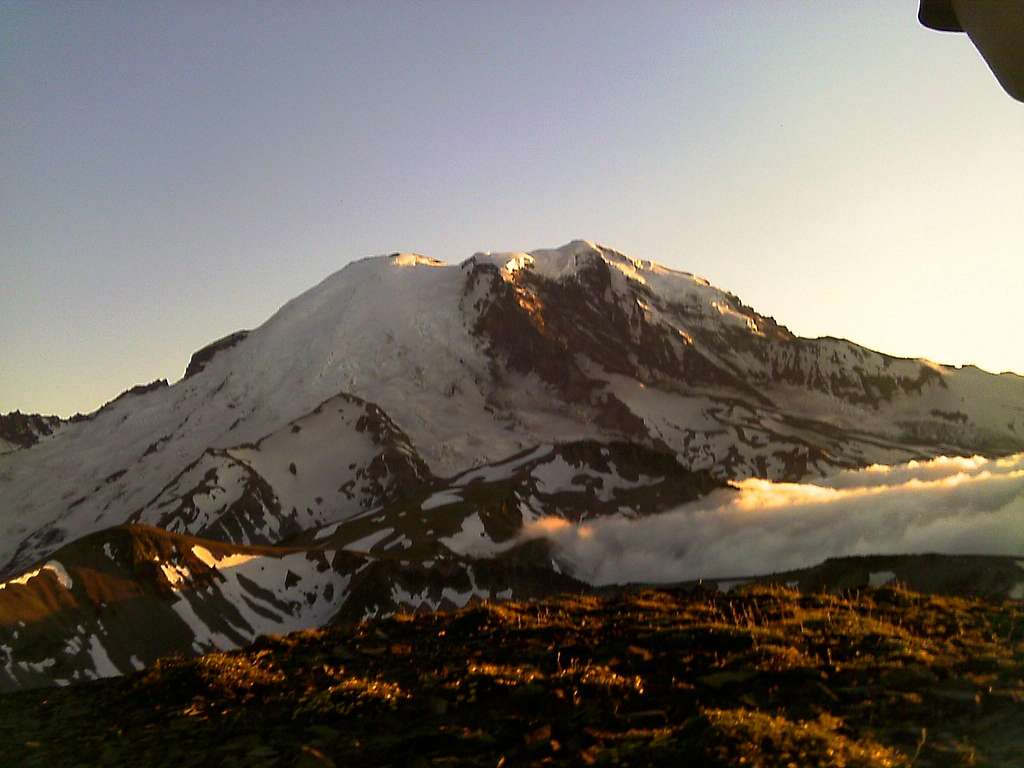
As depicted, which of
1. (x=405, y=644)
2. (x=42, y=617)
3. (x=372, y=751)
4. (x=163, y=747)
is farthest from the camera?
(x=42, y=617)

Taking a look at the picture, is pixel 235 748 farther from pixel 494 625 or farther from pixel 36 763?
pixel 494 625

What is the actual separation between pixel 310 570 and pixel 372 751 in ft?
551

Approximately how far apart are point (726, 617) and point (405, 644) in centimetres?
694

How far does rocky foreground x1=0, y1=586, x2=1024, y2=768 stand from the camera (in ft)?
38.2

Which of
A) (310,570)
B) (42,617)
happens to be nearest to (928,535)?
(310,570)

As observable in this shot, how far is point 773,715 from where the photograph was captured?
12.8 metres

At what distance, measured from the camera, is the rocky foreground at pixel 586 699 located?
1164cm

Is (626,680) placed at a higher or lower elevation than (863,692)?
higher

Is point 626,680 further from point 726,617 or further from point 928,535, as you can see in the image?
point 928,535

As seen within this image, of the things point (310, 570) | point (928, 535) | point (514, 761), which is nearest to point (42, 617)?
point (310, 570)

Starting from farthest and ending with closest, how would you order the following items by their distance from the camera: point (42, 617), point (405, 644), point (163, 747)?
point (42, 617)
point (405, 644)
point (163, 747)

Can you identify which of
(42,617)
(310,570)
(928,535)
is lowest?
(928,535)

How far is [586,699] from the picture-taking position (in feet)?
45.2

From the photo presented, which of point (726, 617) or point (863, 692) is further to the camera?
point (726, 617)
